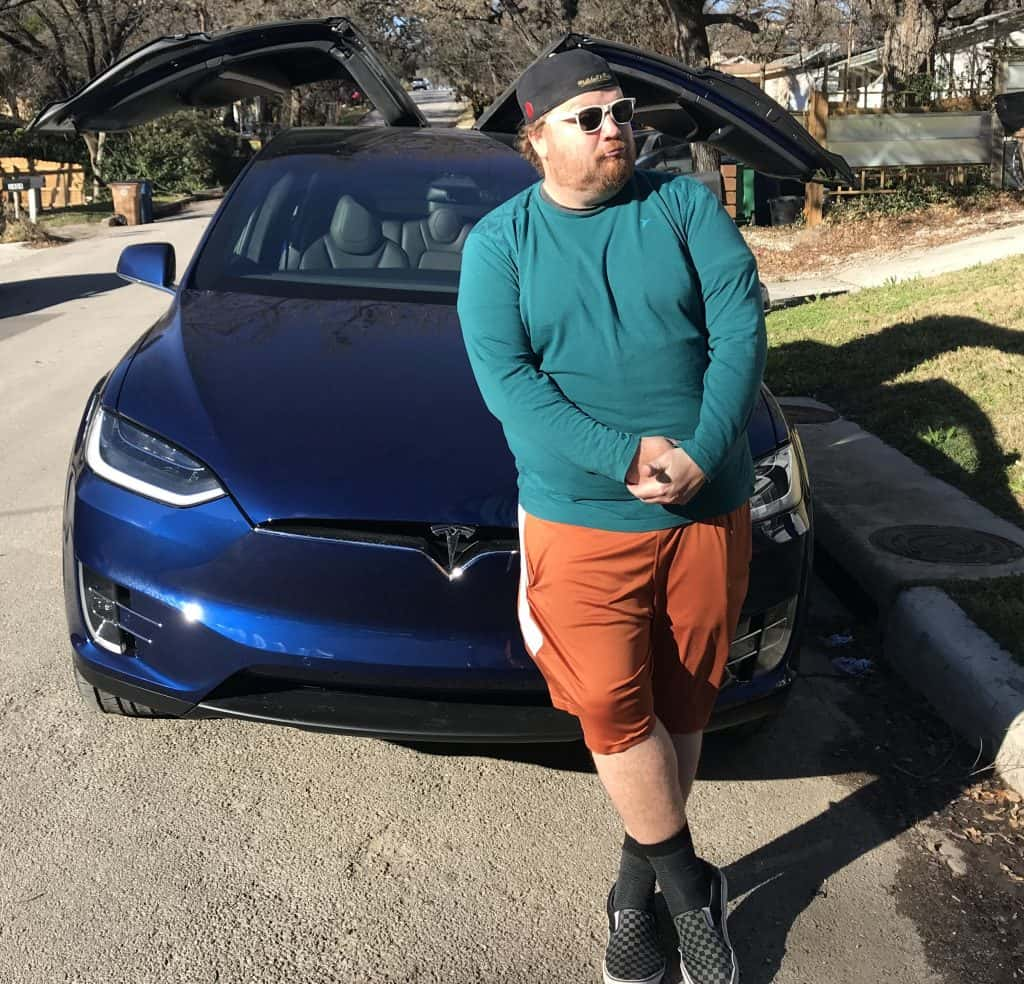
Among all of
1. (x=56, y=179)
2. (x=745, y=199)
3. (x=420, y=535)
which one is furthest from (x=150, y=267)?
(x=56, y=179)

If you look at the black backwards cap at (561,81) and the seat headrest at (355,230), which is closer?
the black backwards cap at (561,81)

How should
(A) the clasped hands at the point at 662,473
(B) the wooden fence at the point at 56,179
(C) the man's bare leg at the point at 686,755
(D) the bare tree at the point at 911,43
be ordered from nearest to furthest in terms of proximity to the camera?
(A) the clasped hands at the point at 662,473
(C) the man's bare leg at the point at 686,755
(D) the bare tree at the point at 911,43
(B) the wooden fence at the point at 56,179

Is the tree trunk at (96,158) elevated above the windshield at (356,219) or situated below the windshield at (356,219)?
below

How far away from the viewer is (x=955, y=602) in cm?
418

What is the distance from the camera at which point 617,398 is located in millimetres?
2318

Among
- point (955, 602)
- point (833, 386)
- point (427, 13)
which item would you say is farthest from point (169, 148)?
point (955, 602)

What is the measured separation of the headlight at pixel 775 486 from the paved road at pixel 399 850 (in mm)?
828

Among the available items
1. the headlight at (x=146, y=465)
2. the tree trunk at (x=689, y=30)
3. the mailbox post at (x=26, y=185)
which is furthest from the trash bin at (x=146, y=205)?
the headlight at (x=146, y=465)

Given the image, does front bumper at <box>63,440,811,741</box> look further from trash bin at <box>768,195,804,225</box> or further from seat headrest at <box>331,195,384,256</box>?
trash bin at <box>768,195,804,225</box>

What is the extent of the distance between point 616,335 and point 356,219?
2.61 metres

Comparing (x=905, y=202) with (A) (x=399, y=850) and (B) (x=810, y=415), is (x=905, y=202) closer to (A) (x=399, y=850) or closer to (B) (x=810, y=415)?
(B) (x=810, y=415)

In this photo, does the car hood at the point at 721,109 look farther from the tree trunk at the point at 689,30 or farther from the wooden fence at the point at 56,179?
the wooden fence at the point at 56,179

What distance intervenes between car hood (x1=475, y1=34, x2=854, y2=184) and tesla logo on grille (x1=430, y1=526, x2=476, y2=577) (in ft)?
5.55

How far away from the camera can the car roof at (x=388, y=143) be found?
498cm
